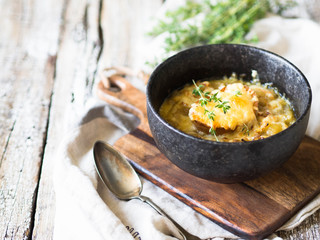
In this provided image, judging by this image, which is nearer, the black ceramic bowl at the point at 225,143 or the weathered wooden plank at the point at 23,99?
the black ceramic bowl at the point at 225,143

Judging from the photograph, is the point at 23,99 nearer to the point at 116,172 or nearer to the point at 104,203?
the point at 116,172

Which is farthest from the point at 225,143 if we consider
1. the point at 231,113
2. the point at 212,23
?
the point at 212,23

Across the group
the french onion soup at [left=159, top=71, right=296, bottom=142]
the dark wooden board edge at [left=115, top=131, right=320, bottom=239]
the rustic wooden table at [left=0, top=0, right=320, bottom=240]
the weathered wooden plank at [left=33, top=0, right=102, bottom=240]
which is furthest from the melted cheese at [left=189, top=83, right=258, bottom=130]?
the weathered wooden plank at [left=33, top=0, right=102, bottom=240]

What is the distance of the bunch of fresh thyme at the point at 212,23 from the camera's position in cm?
293

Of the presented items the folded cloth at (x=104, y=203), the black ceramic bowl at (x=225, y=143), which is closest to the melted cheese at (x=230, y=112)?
the black ceramic bowl at (x=225, y=143)

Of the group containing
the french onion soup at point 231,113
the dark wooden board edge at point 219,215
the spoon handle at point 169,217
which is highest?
the french onion soup at point 231,113

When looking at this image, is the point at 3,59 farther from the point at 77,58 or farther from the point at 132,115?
the point at 132,115

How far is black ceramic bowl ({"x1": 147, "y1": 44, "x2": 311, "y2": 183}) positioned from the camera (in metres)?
1.76

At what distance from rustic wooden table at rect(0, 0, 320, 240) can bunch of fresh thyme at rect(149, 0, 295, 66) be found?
1.09 feet

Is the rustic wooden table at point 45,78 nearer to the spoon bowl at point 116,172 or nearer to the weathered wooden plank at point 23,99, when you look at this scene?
the weathered wooden plank at point 23,99

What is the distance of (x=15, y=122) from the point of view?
2.64 metres

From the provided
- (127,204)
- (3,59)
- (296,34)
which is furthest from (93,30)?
(127,204)

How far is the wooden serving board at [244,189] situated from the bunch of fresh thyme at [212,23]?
35.2 inches

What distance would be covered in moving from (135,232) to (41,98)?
131cm
